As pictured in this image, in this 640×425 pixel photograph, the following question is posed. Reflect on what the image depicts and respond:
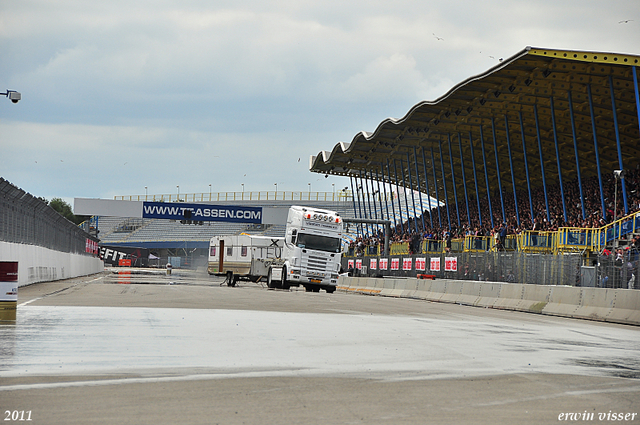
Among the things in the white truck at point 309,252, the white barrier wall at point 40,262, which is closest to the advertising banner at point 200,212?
the white barrier wall at point 40,262

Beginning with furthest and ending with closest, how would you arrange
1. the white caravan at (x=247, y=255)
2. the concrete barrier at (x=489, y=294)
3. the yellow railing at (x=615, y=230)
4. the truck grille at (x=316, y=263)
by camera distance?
the white caravan at (x=247, y=255) < the truck grille at (x=316, y=263) < the yellow railing at (x=615, y=230) < the concrete barrier at (x=489, y=294)

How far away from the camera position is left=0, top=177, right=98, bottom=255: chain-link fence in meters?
26.7

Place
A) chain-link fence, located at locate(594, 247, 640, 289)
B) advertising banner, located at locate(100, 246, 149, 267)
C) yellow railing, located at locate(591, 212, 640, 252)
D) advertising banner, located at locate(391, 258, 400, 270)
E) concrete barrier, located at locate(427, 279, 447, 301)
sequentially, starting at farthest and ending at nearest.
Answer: advertising banner, located at locate(100, 246, 149, 267), advertising banner, located at locate(391, 258, 400, 270), concrete barrier, located at locate(427, 279, 447, 301), yellow railing, located at locate(591, 212, 640, 252), chain-link fence, located at locate(594, 247, 640, 289)

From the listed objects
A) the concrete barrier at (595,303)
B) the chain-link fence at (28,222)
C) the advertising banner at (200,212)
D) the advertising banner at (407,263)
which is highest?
the advertising banner at (200,212)

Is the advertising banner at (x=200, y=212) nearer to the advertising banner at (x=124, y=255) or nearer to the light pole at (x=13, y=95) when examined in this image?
the advertising banner at (x=124, y=255)

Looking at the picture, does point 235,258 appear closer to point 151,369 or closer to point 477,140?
point 477,140

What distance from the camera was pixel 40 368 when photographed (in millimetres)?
8195

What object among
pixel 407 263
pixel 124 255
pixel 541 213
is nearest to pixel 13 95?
pixel 407 263

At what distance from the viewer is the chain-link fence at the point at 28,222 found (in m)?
26.7

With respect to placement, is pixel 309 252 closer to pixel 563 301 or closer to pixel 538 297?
pixel 538 297

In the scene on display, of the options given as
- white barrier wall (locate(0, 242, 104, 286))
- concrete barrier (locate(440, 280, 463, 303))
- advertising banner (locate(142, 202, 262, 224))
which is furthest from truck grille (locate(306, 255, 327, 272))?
advertising banner (locate(142, 202, 262, 224))

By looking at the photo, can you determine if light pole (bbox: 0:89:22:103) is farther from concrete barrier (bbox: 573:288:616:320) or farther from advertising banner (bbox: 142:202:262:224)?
advertising banner (bbox: 142:202:262:224)

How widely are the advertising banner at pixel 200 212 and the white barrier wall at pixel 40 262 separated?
86.5ft

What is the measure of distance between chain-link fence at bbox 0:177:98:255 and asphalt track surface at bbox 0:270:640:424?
12893 mm
